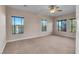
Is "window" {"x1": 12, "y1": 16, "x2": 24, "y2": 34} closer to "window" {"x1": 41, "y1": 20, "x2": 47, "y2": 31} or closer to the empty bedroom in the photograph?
the empty bedroom

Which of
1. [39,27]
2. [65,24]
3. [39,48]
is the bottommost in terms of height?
[39,48]

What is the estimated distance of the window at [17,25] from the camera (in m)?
5.09

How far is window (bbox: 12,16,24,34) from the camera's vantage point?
509 cm

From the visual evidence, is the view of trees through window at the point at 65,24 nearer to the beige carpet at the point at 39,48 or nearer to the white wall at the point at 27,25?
the white wall at the point at 27,25

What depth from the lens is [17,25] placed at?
535 centimetres

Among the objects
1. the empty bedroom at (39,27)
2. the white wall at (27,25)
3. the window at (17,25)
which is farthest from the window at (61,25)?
the window at (17,25)

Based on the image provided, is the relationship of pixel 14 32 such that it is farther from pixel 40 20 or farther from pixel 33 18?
pixel 40 20

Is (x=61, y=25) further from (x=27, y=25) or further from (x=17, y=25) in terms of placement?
(x=17, y=25)

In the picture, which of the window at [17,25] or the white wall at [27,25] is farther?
the window at [17,25]

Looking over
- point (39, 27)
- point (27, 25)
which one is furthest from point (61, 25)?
point (27, 25)
